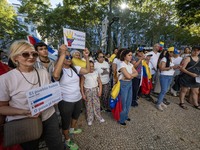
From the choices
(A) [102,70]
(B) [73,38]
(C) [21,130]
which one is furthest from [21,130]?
(A) [102,70]

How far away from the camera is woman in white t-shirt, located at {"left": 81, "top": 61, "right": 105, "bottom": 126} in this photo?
2.87 meters

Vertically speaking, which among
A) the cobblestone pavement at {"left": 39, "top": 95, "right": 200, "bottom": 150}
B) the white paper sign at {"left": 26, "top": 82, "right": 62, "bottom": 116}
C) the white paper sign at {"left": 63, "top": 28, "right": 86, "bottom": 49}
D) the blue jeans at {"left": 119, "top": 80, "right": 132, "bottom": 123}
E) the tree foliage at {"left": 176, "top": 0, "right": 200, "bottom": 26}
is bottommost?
the cobblestone pavement at {"left": 39, "top": 95, "right": 200, "bottom": 150}

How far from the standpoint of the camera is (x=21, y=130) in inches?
48.3

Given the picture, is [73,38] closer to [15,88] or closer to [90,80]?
[90,80]

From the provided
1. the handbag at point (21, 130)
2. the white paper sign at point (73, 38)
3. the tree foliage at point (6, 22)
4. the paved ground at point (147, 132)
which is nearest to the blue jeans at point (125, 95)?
the paved ground at point (147, 132)

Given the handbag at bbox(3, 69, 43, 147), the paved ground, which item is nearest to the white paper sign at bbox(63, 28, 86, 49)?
the handbag at bbox(3, 69, 43, 147)

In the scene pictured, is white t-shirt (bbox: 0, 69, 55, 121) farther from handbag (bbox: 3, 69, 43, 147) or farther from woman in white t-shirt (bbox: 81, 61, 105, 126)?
woman in white t-shirt (bbox: 81, 61, 105, 126)

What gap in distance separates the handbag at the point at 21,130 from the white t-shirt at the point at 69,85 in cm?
83

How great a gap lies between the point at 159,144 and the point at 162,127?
2.17ft

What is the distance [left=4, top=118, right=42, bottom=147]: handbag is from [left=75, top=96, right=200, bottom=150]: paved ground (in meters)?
1.42

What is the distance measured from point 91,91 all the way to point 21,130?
1.81 metres

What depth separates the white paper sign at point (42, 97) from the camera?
1.22 metres

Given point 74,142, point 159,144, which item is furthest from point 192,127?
point 74,142

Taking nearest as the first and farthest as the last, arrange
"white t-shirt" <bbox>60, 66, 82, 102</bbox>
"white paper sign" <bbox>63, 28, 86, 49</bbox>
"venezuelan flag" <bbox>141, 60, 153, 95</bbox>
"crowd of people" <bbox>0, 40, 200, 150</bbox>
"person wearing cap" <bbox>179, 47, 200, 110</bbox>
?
"crowd of people" <bbox>0, 40, 200, 150</bbox> → "white t-shirt" <bbox>60, 66, 82, 102</bbox> → "white paper sign" <bbox>63, 28, 86, 49</bbox> → "person wearing cap" <bbox>179, 47, 200, 110</bbox> → "venezuelan flag" <bbox>141, 60, 153, 95</bbox>
